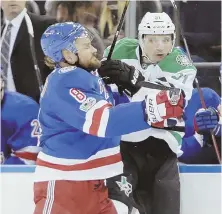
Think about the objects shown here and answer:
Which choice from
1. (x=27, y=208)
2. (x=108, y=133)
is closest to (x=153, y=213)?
(x=27, y=208)

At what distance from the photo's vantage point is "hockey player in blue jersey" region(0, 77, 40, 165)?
2844mm

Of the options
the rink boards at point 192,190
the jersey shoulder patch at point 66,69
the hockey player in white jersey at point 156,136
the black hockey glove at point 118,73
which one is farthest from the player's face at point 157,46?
the jersey shoulder patch at point 66,69

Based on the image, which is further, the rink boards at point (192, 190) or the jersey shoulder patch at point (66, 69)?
the rink boards at point (192, 190)

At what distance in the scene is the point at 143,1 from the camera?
9.07 ft

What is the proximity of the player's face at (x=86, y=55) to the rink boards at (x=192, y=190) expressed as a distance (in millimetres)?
725

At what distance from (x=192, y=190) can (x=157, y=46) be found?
0.54m

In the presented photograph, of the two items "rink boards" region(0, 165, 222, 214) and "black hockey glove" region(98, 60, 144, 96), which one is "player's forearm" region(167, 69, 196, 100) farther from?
"rink boards" region(0, 165, 222, 214)

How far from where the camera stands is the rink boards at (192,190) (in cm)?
238

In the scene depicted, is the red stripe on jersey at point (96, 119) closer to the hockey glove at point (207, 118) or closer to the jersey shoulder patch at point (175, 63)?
the jersey shoulder patch at point (175, 63)

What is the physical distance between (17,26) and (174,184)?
3.54 feet

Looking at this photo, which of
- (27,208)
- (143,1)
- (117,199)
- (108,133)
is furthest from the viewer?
(143,1)

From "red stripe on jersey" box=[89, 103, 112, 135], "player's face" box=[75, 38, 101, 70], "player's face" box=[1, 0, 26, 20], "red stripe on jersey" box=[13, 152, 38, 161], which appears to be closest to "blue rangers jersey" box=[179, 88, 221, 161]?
"red stripe on jersey" box=[13, 152, 38, 161]

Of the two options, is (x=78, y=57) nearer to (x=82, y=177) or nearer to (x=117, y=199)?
(x=82, y=177)

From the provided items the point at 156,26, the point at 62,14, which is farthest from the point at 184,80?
the point at 62,14
